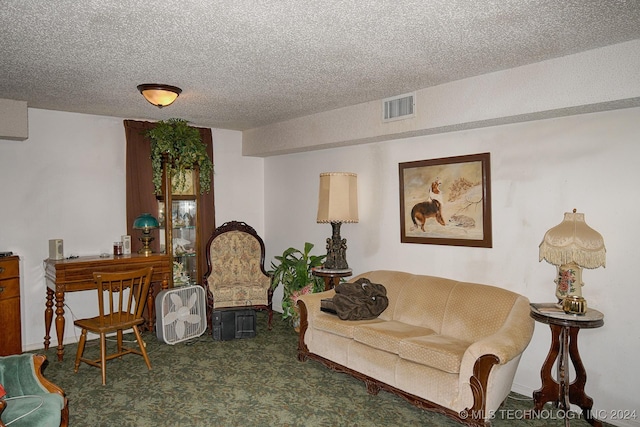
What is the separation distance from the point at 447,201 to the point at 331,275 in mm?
1401

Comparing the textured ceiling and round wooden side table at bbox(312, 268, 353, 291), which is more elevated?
the textured ceiling

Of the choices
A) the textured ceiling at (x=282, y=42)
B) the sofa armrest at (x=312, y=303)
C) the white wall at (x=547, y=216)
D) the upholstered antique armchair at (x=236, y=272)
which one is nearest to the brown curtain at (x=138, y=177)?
the upholstered antique armchair at (x=236, y=272)

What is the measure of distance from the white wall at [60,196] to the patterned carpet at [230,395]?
0.71 meters

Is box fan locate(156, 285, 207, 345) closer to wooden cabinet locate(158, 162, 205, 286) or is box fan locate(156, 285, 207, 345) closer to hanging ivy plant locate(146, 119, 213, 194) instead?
wooden cabinet locate(158, 162, 205, 286)

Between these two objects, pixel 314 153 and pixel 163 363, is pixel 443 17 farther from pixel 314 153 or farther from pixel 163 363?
pixel 163 363

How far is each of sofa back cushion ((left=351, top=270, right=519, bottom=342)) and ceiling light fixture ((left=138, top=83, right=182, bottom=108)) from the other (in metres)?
2.59

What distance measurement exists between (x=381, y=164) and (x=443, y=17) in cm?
239

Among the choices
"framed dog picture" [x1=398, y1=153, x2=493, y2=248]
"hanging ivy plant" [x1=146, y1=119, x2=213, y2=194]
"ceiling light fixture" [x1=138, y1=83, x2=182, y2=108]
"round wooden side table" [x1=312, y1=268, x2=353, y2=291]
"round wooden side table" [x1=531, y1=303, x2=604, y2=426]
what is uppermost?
"ceiling light fixture" [x1=138, y1=83, x2=182, y2=108]

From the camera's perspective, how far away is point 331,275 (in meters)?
4.66

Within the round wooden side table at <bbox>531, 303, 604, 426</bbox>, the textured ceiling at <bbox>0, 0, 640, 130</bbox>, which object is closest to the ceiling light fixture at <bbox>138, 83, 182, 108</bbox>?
the textured ceiling at <bbox>0, 0, 640, 130</bbox>

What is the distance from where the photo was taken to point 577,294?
3072 mm

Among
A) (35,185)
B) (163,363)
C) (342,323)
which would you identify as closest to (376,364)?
(342,323)

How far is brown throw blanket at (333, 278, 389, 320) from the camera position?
3969 millimetres

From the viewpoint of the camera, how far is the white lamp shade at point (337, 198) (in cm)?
475
